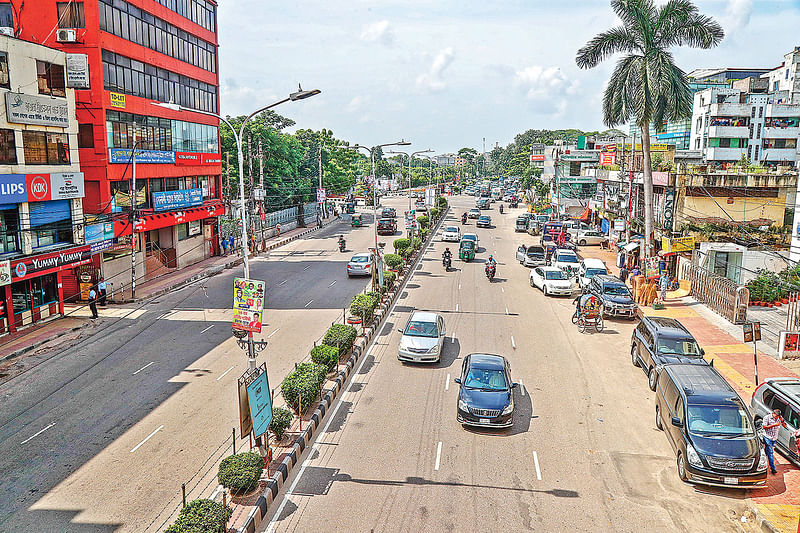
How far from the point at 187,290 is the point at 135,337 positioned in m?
9.97

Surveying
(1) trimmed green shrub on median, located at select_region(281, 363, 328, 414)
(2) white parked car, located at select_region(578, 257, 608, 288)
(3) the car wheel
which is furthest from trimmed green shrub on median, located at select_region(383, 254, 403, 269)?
(3) the car wheel

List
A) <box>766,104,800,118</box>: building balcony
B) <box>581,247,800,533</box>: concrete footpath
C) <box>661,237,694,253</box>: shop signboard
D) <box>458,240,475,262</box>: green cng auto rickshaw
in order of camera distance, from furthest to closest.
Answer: <box>766,104,800,118</box>: building balcony, <box>458,240,475,262</box>: green cng auto rickshaw, <box>661,237,694,253</box>: shop signboard, <box>581,247,800,533</box>: concrete footpath

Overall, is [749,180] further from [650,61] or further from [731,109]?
[731,109]

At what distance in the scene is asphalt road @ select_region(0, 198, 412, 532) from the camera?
12.3m

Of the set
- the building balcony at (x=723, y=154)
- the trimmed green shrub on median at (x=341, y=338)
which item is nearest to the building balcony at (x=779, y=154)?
the building balcony at (x=723, y=154)

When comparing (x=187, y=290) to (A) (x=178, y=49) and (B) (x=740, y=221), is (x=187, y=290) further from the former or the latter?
(B) (x=740, y=221)

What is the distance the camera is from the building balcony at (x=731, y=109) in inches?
2446

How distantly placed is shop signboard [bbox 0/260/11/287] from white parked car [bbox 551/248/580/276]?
28183mm

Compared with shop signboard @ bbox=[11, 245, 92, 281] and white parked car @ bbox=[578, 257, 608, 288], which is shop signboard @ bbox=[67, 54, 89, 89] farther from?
white parked car @ bbox=[578, 257, 608, 288]

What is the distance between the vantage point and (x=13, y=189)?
2395 centimetres

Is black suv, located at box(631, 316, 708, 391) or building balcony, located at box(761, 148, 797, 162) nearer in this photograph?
black suv, located at box(631, 316, 708, 391)

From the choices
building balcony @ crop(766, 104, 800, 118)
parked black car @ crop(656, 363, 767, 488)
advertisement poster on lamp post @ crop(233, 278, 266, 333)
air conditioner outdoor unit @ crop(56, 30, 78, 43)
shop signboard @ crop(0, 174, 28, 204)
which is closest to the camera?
parked black car @ crop(656, 363, 767, 488)

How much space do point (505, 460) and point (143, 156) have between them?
29744 millimetres

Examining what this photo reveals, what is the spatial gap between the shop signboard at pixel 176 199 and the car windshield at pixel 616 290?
26227 mm
